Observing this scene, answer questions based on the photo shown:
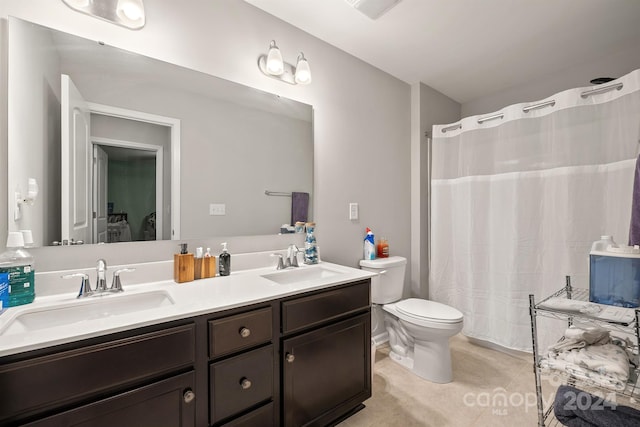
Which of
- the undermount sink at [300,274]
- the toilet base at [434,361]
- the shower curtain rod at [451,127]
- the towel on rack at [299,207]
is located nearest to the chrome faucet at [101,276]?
the undermount sink at [300,274]

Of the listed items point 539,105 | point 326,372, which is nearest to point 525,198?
point 539,105

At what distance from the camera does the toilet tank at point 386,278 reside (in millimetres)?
2182

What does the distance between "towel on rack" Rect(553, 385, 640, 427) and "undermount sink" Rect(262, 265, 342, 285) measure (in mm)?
1245

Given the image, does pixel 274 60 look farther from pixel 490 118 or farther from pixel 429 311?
pixel 429 311

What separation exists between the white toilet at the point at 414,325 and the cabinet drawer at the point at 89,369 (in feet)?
4.70

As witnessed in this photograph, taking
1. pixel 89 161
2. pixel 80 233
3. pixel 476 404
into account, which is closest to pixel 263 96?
pixel 89 161

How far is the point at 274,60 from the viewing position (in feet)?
5.58

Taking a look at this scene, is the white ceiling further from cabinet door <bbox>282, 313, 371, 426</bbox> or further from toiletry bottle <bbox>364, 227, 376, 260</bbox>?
cabinet door <bbox>282, 313, 371, 426</bbox>

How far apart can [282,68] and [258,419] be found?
179cm

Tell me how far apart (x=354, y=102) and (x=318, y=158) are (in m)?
0.60

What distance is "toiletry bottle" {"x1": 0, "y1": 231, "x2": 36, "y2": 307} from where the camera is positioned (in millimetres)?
1026

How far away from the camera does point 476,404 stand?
5.62 feet

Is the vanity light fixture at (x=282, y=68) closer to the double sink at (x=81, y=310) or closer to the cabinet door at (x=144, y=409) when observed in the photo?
the double sink at (x=81, y=310)

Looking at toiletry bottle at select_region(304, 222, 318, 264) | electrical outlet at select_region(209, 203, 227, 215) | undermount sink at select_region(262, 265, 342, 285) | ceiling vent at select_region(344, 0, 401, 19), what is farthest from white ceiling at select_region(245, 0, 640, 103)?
undermount sink at select_region(262, 265, 342, 285)
